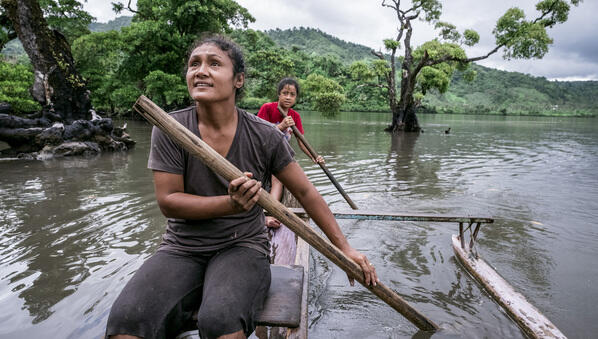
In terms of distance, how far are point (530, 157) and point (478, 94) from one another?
88531 millimetres

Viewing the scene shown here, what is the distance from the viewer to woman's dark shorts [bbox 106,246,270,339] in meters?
1.28

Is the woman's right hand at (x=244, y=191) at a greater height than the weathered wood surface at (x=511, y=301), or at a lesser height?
greater

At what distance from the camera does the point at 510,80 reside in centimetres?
9744

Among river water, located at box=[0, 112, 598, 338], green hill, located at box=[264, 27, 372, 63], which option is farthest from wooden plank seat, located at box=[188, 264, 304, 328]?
green hill, located at box=[264, 27, 372, 63]

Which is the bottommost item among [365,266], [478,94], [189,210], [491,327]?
[491,327]

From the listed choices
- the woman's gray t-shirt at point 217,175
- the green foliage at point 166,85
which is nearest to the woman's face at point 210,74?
the woman's gray t-shirt at point 217,175

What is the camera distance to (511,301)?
2611 millimetres

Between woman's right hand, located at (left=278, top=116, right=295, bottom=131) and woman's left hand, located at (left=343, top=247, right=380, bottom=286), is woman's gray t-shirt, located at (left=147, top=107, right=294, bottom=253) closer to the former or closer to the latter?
woman's left hand, located at (left=343, top=247, right=380, bottom=286)

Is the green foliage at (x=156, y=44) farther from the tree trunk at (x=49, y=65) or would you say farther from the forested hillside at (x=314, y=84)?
the tree trunk at (x=49, y=65)

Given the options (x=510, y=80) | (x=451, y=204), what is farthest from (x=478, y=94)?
(x=451, y=204)

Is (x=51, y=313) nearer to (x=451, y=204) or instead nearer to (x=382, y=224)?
(x=382, y=224)

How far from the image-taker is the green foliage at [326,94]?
17219 mm

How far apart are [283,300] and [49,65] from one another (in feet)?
37.7

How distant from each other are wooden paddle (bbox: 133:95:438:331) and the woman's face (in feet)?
1.00
